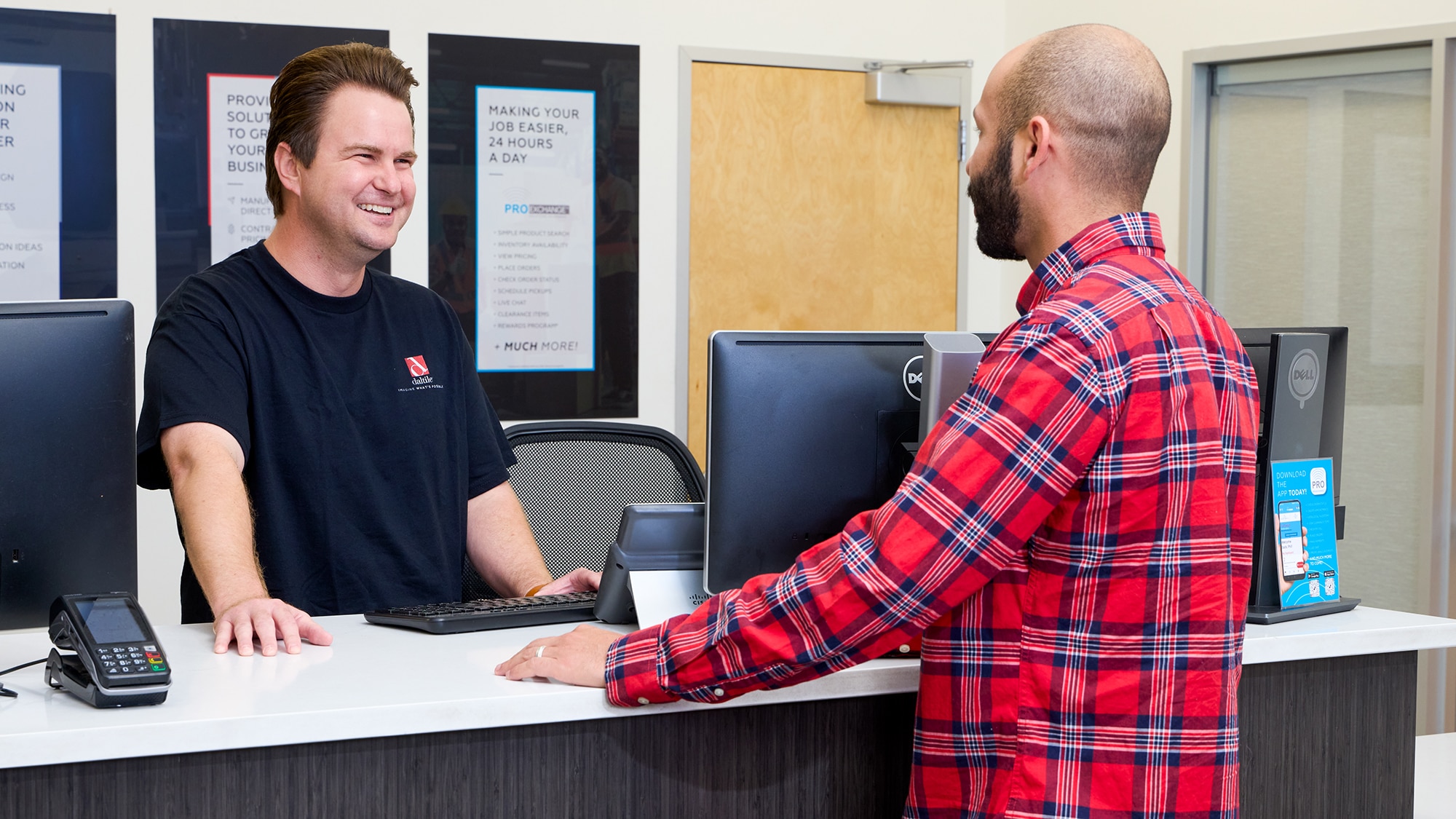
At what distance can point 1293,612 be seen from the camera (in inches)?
67.6

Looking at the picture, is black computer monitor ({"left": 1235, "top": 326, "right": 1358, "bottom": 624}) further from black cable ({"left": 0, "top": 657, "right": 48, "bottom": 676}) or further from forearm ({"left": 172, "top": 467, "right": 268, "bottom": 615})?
black cable ({"left": 0, "top": 657, "right": 48, "bottom": 676})

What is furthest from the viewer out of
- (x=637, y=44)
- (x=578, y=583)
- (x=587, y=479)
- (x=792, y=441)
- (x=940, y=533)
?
(x=637, y=44)

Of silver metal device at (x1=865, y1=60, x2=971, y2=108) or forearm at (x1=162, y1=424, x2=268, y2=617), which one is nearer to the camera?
forearm at (x1=162, y1=424, x2=268, y2=617)

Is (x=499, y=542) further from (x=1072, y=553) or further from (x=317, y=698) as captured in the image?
(x=1072, y=553)

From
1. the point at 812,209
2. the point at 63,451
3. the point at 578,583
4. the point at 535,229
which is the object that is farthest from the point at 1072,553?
the point at 812,209

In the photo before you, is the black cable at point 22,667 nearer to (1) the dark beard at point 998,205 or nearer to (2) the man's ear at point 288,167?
(2) the man's ear at point 288,167

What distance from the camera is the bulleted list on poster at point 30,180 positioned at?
326cm

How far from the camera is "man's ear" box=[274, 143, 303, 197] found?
204 centimetres

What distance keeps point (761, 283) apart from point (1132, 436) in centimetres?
293

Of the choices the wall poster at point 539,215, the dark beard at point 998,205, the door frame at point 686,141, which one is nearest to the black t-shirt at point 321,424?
the dark beard at point 998,205

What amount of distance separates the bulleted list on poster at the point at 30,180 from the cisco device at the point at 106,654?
219 cm

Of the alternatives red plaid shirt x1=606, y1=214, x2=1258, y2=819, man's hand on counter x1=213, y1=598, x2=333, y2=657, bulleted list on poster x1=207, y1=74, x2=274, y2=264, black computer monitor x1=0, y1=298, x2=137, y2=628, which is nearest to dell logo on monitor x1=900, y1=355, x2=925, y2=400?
red plaid shirt x1=606, y1=214, x2=1258, y2=819

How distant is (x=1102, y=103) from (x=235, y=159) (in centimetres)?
272

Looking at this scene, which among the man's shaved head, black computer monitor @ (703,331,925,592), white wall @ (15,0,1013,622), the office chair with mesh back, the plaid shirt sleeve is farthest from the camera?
white wall @ (15,0,1013,622)
